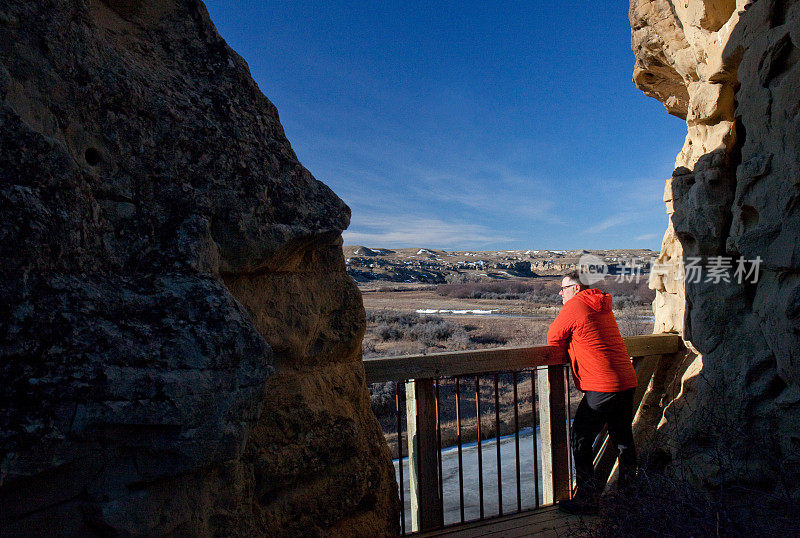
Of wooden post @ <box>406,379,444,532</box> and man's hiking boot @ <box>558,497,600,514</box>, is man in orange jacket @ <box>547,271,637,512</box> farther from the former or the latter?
wooden post @ <box>406,379,444,532</box>

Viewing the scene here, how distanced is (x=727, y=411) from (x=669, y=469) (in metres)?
0.53

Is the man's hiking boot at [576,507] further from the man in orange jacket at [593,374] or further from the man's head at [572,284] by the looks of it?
the man's head at [572,284]

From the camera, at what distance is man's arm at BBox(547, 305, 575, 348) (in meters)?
3.36

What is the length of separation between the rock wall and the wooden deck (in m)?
0.84

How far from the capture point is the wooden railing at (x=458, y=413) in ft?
10.1

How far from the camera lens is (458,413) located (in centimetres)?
316

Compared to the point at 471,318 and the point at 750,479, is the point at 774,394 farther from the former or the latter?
the point at 471,318

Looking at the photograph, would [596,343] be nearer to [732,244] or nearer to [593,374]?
[593,374]

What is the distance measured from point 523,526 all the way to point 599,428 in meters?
0.83

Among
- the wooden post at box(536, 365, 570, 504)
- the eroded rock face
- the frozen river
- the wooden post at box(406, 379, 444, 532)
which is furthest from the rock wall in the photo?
the eroded rock face

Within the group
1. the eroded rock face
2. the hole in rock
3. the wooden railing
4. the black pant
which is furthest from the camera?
the black pant

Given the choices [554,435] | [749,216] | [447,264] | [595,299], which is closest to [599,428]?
[554,435]

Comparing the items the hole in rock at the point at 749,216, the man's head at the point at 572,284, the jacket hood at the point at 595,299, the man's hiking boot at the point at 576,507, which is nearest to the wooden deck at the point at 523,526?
the man's hiking boot at the point at 576,507

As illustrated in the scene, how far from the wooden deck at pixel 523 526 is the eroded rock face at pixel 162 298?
0.87m
